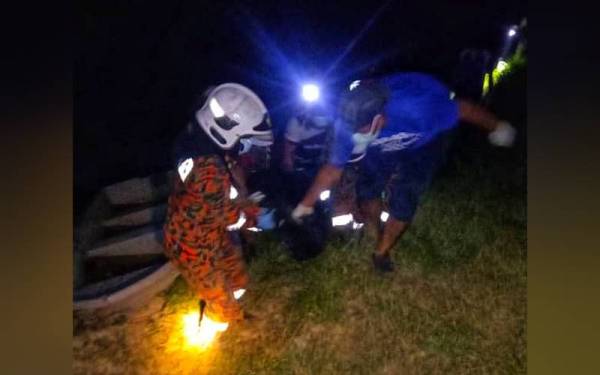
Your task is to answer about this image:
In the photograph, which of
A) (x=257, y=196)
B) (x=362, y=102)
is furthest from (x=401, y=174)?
(x=257, y=196)

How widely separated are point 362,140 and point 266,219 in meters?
0.44

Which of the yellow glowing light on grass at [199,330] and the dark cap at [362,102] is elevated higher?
the dark cap at [362,102]

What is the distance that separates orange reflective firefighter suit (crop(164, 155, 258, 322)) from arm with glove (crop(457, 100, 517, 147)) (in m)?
0.81

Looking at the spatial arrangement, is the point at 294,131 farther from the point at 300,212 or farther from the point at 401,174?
the point at 401,174

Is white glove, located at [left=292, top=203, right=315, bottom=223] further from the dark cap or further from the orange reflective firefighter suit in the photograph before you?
the dark cap

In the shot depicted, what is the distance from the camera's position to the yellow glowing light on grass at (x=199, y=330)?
2586 millimetres

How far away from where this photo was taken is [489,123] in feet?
8.43

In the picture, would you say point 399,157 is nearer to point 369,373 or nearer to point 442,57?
point 442,57

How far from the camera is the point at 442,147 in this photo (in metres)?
2.61

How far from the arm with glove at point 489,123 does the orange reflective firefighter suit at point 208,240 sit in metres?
0.81

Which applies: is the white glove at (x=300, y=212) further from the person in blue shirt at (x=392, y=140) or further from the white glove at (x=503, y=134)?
the white glove at (x=503, y=134)

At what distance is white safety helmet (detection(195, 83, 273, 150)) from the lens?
253cm

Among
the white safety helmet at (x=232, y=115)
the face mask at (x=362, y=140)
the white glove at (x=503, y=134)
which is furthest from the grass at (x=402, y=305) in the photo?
the white safety helmet at (x=232, y=115)
